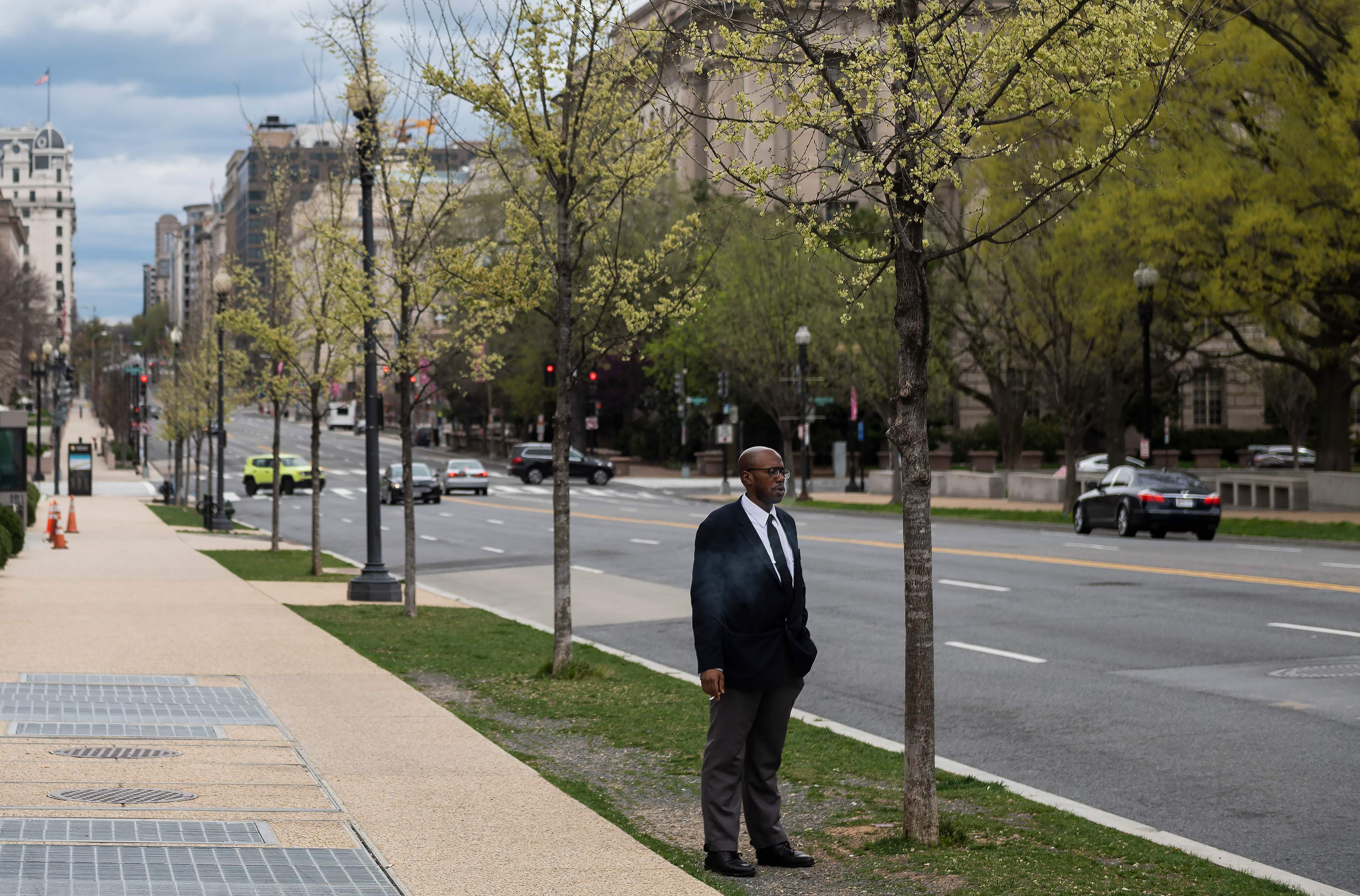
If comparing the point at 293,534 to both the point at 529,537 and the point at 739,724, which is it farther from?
the point at 739,724

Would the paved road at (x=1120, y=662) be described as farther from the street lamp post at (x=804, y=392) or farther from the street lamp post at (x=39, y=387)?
the street lamp post at (x=39, y=387)

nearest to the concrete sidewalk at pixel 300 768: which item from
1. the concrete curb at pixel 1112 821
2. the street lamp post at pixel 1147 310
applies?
the concrete curb at pixel 1112 821

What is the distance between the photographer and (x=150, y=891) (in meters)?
6.09

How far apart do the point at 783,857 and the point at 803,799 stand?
5.56ft

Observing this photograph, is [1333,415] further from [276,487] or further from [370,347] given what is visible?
[370,347]

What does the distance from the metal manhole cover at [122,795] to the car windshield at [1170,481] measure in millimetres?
25988

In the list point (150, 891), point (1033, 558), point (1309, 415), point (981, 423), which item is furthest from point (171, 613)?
point (1309, 415)

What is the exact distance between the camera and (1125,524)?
31844mm

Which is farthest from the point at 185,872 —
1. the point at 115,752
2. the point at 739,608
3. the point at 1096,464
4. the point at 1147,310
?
the point at 1096,464

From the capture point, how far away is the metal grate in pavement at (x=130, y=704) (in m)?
10.5

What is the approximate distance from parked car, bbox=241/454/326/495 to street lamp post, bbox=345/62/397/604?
135 feet

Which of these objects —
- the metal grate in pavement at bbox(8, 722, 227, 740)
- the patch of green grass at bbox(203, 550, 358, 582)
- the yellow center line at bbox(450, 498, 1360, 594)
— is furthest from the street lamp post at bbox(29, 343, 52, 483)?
the metal grate in pavement at bbox(8, 722, 227, 740)

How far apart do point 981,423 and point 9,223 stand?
85286mm

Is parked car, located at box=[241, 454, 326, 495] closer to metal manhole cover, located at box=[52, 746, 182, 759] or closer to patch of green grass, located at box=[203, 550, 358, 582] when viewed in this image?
patch of green grass, located at box=[203, 550, 358, 582]
